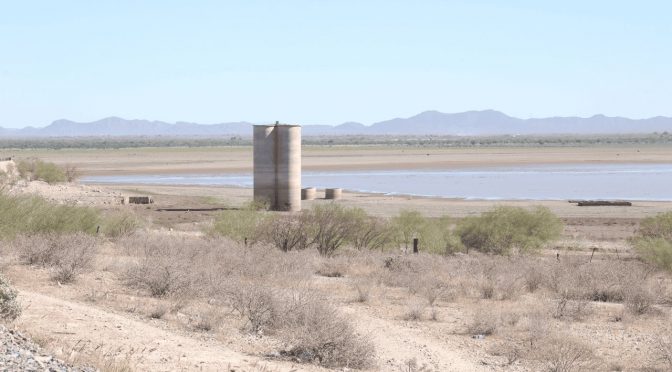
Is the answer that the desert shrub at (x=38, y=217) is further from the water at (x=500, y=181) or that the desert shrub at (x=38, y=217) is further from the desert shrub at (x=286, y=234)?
the water at (x=500, y=181)

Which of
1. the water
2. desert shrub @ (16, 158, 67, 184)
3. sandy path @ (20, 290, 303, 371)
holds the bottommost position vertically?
the water

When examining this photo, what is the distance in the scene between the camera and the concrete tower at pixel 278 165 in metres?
51.0

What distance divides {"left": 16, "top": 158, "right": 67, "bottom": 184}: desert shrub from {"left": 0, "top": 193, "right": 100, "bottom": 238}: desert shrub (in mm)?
38640

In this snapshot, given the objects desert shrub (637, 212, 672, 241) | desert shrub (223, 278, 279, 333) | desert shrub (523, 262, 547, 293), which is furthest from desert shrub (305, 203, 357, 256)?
desert shrub (223, 278, 279, 333)

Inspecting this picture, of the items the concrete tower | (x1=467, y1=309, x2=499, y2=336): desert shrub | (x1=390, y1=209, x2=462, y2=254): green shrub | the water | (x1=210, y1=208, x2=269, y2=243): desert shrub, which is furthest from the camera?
the water

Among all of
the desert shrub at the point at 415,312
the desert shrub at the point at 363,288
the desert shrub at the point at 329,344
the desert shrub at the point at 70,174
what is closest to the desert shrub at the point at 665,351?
the desert shrub at the point at 415,312

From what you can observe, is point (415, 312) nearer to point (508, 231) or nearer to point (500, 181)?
point (508, 231)

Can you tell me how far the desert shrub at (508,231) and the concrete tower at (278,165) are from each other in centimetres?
1751

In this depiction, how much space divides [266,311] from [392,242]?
17.5 metres

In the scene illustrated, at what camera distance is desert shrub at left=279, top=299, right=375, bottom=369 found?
14.2 m

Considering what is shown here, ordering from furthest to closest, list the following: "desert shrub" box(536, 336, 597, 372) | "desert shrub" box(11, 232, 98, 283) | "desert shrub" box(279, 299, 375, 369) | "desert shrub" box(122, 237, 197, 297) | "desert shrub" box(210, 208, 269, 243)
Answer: "desert shrub" box(210, 208, 269, 243)
"desert shrub" box(11, 232, 98, 283)
"desert shrub" box(122, 237, 197, 297)
"desert shrub" box(536, 336, 597, 372)
"desert shrub" box(279, 299, 375, 369)

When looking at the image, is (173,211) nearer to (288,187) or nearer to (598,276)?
(288,187)

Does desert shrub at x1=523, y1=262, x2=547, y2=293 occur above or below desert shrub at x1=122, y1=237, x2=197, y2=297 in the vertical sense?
below

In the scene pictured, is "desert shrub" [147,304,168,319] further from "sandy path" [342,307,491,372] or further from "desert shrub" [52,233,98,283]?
"sandy path" [342,307,491,372]
